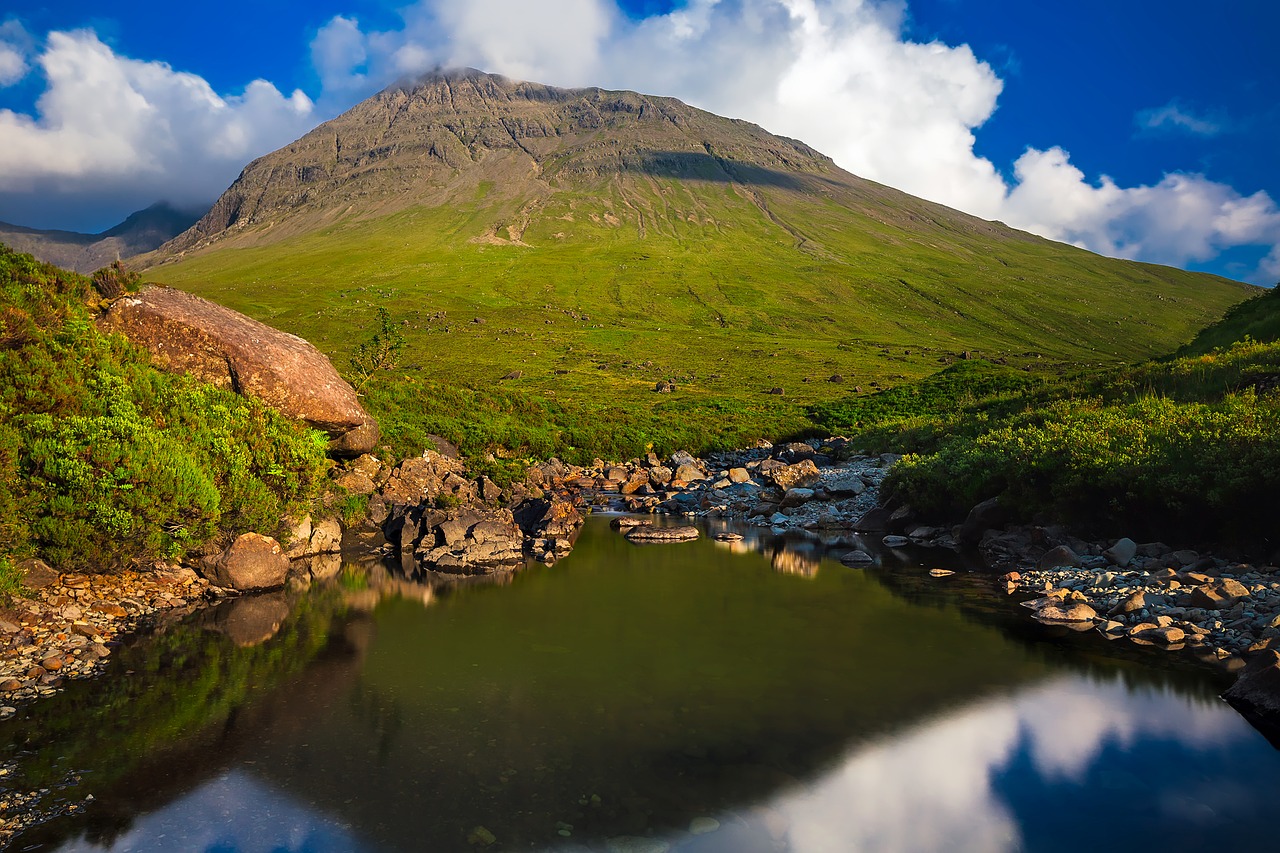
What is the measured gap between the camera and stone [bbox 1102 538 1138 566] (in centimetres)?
2542

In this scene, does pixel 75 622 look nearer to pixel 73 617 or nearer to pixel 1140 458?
pixel 73 617

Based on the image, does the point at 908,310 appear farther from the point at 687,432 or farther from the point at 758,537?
the point at 758,537

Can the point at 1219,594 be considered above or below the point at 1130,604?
above

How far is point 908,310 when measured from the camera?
189m

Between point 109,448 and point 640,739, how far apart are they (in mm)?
17689

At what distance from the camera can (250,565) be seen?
2505 cm

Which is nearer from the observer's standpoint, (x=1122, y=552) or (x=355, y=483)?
(x=1122, y=552)

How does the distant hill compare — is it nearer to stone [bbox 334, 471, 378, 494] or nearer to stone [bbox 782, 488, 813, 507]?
stone [bbox 782, 488, 813, 507]

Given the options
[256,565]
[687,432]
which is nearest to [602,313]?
[687,432]

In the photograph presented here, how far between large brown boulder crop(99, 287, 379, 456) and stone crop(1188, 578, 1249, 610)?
3321cm

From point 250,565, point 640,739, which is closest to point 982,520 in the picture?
point 640,739

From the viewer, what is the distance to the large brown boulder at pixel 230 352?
→ 2891 centimetres

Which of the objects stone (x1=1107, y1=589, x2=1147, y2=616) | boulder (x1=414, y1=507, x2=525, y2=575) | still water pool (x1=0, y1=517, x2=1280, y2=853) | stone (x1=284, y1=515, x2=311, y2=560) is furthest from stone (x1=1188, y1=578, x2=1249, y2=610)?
stone (x1=284, y1=515, x2=311, y2=560)

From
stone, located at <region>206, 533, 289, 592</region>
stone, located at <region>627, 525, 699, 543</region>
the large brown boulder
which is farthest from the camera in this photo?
stone, located at <region>627, 525, 699, 543</region>
